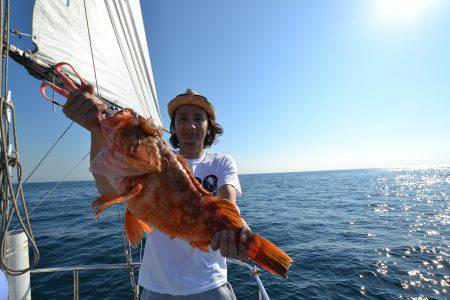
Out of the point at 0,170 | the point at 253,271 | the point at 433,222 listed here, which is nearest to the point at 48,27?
the point at 0,170

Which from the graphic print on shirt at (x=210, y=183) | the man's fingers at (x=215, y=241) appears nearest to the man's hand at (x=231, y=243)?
the man's fingers at (x=215, y=241)

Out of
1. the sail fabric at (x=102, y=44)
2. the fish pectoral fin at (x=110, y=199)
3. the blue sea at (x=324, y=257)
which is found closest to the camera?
the fish pectoral fin at (x=110, y=199)

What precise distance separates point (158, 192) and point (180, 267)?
50.6 inches

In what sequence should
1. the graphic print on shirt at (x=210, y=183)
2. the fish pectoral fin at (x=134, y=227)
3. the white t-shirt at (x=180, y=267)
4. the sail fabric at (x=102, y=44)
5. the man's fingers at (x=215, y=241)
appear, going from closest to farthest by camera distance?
the man's fingers at (x=215, y=241) → the fish pectoral fin at (x=134, y=227) → the white t-shirt at (x=180, y=267) → the graphic print on shirt at (x=210, y=183) → the sail fabric at (x=102, y=44)

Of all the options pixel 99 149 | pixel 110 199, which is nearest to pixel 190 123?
pixel 99 149

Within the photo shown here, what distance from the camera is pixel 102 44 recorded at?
19.5 ft

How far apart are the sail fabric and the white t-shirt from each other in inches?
105

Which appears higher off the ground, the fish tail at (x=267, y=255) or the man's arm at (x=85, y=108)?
the man's arm at (x=85, y=108)

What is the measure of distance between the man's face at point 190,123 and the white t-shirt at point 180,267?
613 mm

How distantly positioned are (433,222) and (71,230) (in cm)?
2642

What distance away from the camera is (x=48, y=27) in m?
4.85

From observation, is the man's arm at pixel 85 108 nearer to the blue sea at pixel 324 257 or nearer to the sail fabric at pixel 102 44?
the sail fabric at pixel 102 44

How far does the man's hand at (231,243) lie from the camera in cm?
199

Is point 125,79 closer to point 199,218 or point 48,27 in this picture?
point 48,27
